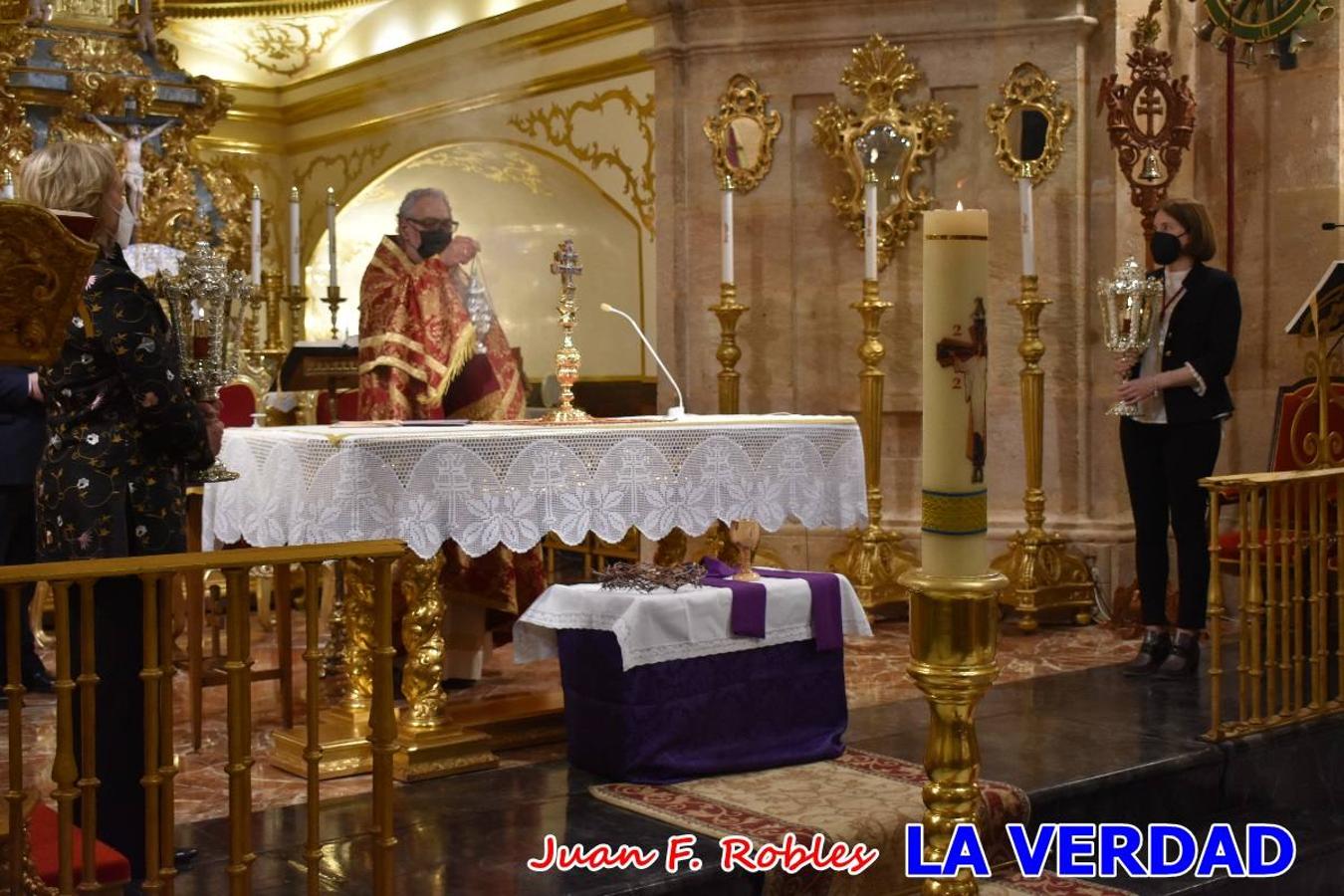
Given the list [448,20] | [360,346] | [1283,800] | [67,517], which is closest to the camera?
[67,517]

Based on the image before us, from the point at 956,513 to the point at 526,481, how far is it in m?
2.37

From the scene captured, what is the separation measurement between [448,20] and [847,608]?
7.17m

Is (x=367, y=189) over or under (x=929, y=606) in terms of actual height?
over

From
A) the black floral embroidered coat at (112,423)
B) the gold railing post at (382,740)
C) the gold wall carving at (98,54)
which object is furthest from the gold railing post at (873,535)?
the gold wall carving at (98,54)

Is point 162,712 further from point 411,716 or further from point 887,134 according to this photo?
point 887,134

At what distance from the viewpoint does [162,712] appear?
318 centimetres

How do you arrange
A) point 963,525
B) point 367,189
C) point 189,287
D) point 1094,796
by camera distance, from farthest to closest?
point 367,189 < point 1094,796 < point 189,287 < point 963,525

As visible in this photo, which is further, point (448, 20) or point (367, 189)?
point (367, 189)

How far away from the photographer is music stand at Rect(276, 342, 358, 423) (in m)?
7.07

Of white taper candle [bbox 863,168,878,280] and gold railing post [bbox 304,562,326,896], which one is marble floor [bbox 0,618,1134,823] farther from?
white taper candle [bbox 863,168,878,280]

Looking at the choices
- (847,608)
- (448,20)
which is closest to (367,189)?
(448,20)

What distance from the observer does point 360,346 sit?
599 centimetres

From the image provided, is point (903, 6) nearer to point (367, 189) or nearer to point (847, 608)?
point (847, 608)

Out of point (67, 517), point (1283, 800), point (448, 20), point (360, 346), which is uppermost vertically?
point (448, 20)
